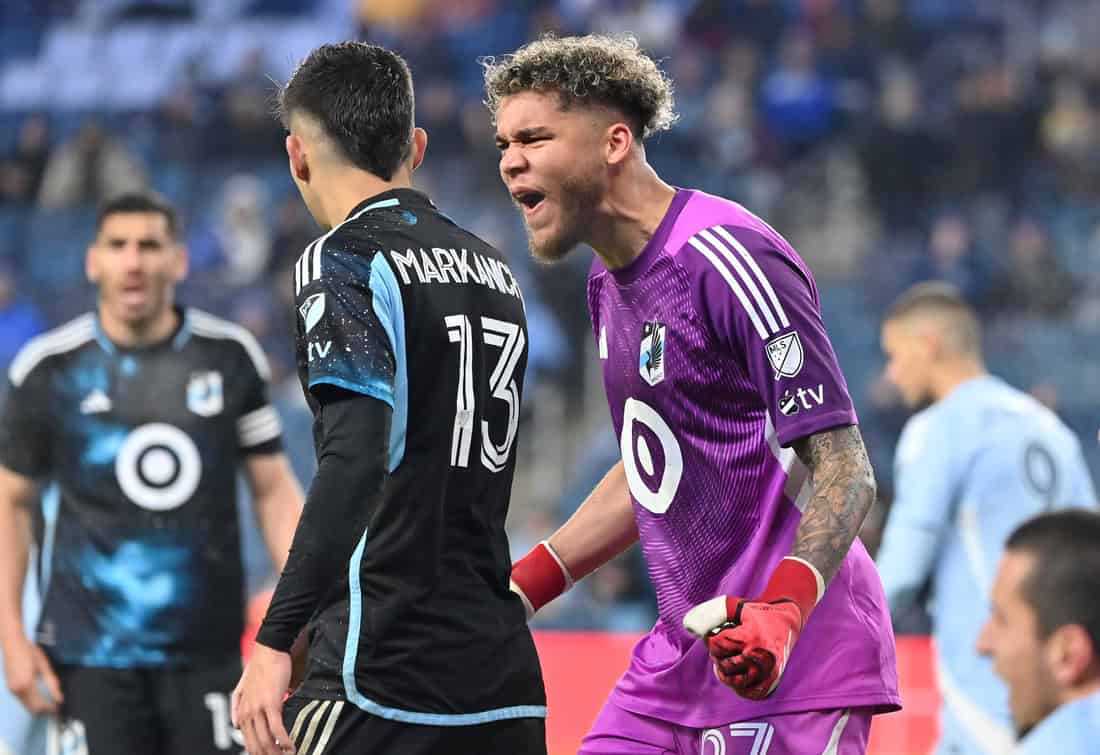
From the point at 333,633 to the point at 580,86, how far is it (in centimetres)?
123

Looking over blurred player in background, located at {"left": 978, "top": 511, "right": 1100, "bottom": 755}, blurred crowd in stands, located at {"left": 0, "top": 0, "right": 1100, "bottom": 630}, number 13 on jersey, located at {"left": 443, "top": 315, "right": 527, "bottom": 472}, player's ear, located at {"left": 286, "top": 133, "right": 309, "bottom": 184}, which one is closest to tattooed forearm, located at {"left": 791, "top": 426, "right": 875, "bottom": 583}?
blurred player in background, located at {"left": 978, "top": 511, "right": 1100, "bottom": 755}

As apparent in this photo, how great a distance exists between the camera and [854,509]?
3059mm

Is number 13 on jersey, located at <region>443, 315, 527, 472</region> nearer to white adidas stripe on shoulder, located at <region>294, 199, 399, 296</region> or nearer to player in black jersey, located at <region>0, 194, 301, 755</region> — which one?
white adidas stripe on shoulder, located at <region>294, 199, 399, 296</region>

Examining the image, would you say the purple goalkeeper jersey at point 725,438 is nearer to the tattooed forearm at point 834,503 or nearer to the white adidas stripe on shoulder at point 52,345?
the tattooed forearm at point 834,503

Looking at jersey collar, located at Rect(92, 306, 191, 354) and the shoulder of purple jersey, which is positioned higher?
jersey collar, located at Rect(92, 306, 191, 354)

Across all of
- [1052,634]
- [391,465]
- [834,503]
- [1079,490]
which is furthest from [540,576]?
[1079,490]

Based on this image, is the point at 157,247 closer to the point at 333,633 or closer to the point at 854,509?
the point at 333,633

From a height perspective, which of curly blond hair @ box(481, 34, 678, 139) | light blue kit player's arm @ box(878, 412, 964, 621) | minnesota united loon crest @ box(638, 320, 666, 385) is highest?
curly blond hair @ box(481, 34, 678, 139)

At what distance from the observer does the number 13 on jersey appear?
3.18 metres

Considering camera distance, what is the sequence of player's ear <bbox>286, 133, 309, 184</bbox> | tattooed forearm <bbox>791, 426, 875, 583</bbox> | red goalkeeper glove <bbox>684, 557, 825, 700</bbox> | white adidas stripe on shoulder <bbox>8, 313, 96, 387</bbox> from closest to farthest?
red goalkeeper glove <bbox>684, 557, 825, 700</bbox> → tattooed forearm <bbox>791, 426, 875, 583</bbox> → player's ear <bbox>286, 133, 309, 184</bbox> → white adidas stripe on shoulder <bbox>8, 313, 96, 387</bbox>

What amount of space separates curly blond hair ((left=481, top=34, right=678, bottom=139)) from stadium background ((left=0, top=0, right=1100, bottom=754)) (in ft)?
22.2

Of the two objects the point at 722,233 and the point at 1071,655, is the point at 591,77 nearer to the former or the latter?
the point at 722,233

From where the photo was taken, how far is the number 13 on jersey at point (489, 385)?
3.18 m

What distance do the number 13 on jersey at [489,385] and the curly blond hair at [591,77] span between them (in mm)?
529
